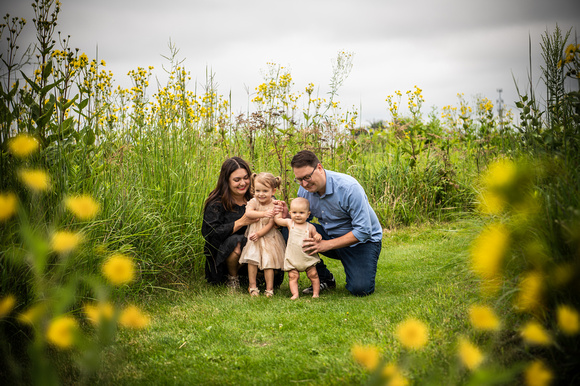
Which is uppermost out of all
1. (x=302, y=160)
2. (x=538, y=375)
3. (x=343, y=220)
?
(x=302, y=160)

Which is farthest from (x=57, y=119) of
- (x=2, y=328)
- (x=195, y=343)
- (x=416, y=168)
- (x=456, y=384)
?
(x=416, y=168)

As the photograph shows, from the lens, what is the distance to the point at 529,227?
2533mm

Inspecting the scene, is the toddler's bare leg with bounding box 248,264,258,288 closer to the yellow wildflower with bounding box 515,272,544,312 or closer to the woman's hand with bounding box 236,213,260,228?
the woman's hand with bounding box 236,213,260,228

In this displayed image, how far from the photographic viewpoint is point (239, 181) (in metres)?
4.71

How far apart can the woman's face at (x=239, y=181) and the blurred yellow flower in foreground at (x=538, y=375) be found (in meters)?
3.11

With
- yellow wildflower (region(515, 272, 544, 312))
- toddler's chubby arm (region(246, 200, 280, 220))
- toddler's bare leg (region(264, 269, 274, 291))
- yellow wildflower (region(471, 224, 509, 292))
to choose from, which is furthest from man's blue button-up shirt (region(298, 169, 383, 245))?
yellow wildflower (region(515, 272, 544, 312))

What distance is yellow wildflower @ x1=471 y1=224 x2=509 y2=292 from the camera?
8.12 feet

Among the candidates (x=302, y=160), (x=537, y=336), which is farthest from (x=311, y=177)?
(x=537, y=336)

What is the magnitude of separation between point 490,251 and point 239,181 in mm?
2732

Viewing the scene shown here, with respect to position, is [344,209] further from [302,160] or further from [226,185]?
[226,185]

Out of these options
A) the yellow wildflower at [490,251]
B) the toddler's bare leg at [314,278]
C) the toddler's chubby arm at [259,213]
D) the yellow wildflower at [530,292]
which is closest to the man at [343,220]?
the toddler's bare leg at [314,278]

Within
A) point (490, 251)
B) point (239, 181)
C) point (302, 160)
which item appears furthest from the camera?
point (239, 181)

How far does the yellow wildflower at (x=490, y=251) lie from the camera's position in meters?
2.48

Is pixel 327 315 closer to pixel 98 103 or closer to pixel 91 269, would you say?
pixel 91 269
